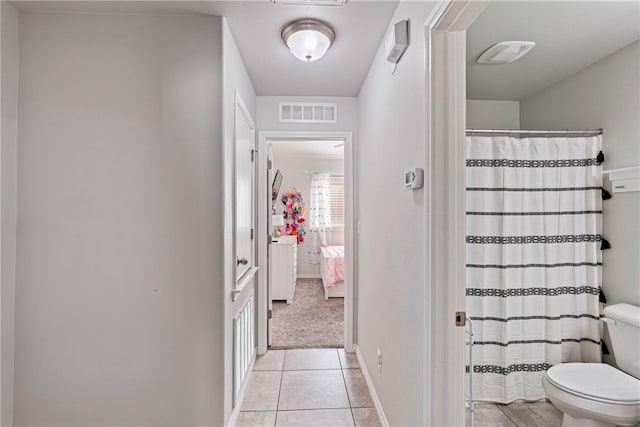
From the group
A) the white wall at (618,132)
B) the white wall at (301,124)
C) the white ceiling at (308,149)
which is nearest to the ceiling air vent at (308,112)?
the white wall at (301,124)

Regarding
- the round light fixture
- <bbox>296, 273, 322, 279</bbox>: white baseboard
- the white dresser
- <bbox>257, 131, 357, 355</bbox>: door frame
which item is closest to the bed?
the white dresser

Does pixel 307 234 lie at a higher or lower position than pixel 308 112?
lower

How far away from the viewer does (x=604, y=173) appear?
2127mm

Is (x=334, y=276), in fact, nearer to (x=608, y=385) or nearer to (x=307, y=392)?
(x=307, y=392)

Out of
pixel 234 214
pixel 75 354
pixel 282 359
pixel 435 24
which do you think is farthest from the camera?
pixel 282 359

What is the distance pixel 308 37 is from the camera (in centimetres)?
177

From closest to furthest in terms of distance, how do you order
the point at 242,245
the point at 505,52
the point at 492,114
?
1. the point at 505,52
2. the point at 242,245
3. the point at 492,114

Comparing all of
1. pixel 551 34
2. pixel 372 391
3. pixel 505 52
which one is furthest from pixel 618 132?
pixel 372 391

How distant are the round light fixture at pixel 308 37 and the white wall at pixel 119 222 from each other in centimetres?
40

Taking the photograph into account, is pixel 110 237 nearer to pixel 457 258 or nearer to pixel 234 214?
pixel 234 214

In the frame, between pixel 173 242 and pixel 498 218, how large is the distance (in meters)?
2.14

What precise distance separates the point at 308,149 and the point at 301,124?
2.61 meters

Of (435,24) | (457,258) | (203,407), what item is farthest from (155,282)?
(435,24)

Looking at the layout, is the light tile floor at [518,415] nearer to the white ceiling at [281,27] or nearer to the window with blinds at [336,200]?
the white ceiling at [281,27]
